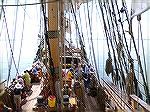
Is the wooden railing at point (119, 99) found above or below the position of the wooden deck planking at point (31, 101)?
above

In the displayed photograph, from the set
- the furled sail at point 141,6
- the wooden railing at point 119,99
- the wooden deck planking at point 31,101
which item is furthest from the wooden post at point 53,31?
the furled sail at point 141,6

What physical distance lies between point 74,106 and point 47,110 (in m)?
0.41

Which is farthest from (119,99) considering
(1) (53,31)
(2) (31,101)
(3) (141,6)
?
(2) (31,101)

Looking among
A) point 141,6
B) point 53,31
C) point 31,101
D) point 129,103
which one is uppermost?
point 141,6

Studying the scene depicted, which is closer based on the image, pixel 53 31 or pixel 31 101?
pixel 53 31

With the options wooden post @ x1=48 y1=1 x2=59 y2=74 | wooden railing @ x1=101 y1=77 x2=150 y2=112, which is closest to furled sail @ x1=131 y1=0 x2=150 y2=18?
wooden railing @ x1=101 y1=77 x2=150 y2=112

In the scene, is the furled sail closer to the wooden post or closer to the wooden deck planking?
the wooden post

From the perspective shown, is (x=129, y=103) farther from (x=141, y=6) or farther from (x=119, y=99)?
(x=141, y=6)

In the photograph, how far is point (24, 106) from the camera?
5.39m

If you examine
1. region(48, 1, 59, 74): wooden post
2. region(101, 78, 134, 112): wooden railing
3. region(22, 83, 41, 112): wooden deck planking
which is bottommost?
region(22, 83, 41, 112): wooden deck planking

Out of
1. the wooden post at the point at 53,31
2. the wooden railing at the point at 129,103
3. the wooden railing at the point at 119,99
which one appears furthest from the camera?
the wooden post at the point at 53,31

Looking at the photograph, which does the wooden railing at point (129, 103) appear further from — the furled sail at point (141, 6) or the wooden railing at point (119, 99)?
the furled sail at point (141, 6)

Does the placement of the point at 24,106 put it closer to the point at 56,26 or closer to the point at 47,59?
the point at 47,59

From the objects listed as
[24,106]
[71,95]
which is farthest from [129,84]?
[24,106]
